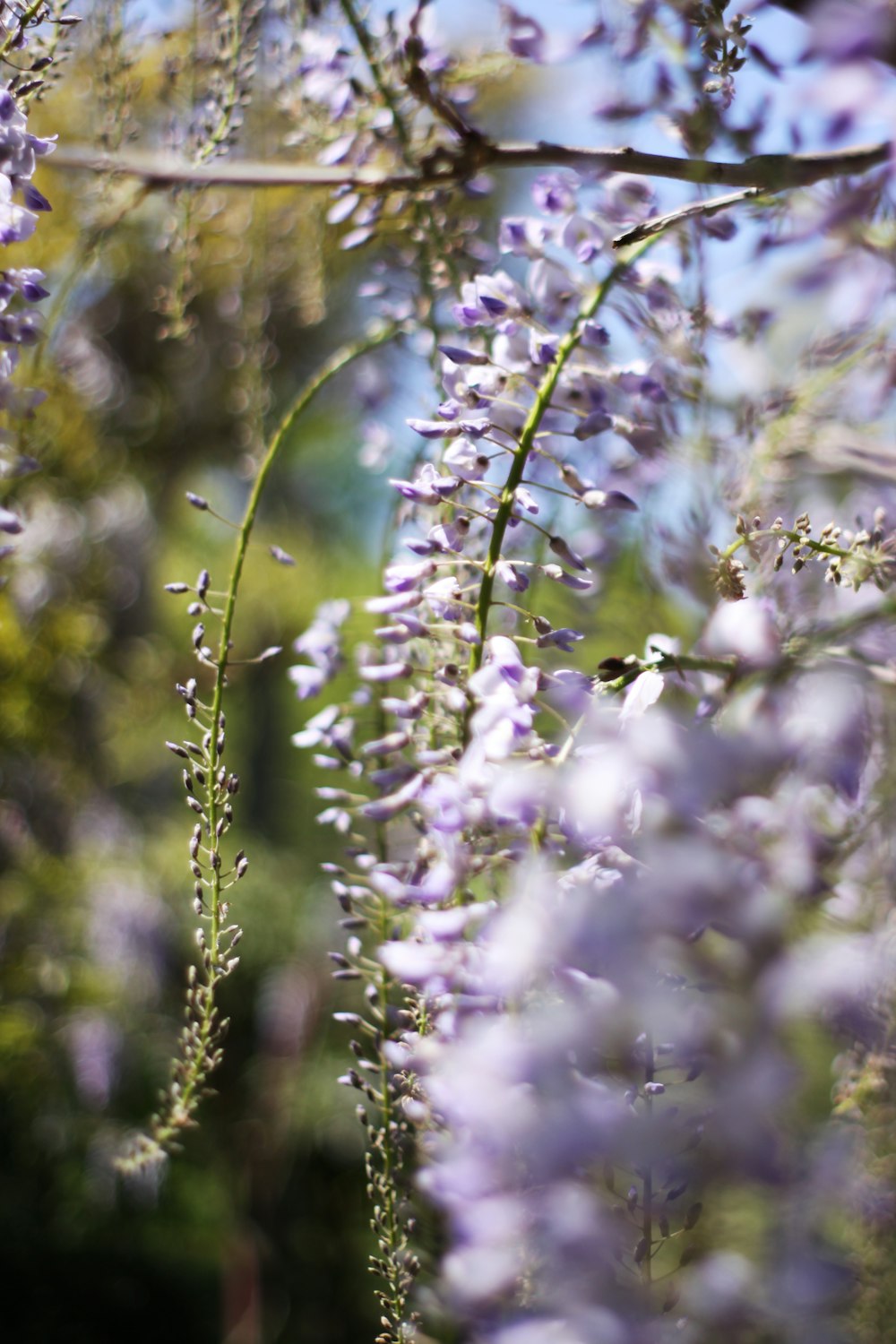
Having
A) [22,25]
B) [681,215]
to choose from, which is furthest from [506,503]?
[22,25]

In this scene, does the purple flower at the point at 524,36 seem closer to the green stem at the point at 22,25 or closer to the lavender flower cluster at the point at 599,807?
the lavender flower cluster at the point at 599,807

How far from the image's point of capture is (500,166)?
42 centimetres

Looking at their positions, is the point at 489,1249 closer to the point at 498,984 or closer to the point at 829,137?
the point at 498,984

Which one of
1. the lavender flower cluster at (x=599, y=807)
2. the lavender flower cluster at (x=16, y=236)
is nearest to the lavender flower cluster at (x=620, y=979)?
the lavender flower cluster at (x=599, y=807)

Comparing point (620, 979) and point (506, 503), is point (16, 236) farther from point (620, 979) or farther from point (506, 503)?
point (620, 979)

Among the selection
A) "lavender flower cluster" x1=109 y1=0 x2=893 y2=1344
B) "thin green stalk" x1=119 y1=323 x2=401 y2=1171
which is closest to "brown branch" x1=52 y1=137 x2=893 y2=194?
"lavender flower cluster" x1=109 y1=0 x2=893 y2=1344

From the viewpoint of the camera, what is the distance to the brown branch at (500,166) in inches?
11.3

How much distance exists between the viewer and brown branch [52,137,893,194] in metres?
0.29

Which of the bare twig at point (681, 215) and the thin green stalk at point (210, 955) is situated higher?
the bare twig at point (681, 215)

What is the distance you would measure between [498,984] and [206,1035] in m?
0.15

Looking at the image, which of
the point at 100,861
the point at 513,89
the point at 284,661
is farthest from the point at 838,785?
the point at 284,661

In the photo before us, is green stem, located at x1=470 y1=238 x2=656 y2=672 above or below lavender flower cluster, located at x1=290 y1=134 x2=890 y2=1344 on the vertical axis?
above

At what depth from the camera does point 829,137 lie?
20cm

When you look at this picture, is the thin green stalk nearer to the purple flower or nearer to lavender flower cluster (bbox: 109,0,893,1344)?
lavender flower cluster (bbox: 109,0,893,1344)
